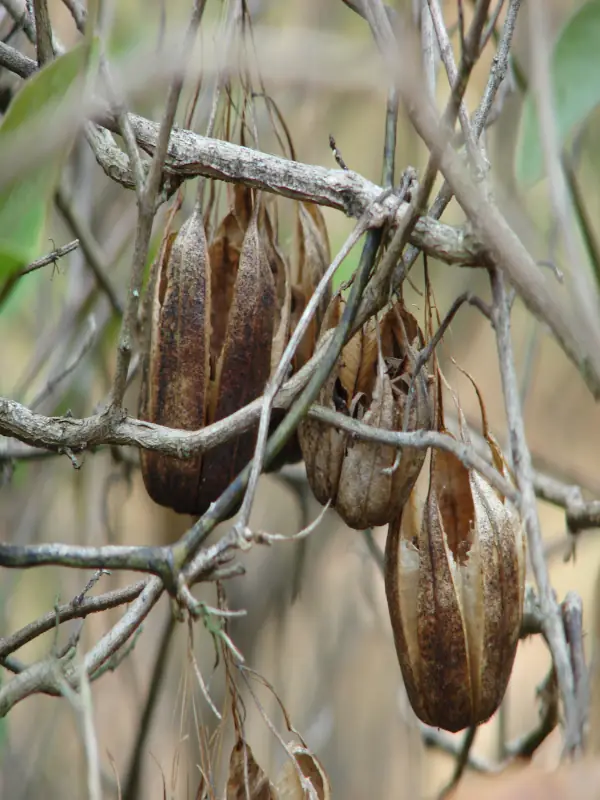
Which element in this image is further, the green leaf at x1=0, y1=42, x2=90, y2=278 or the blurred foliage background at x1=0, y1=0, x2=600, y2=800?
the blurred foliage background at x1=0, y1=0, x2=600, y2=800

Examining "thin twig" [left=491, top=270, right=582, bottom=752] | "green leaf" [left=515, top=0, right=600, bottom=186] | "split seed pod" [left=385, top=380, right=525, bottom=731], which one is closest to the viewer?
"thin twig" [left=491, top=270, right=582, bottom=752]

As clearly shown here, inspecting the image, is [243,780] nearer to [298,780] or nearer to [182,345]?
[298,780]

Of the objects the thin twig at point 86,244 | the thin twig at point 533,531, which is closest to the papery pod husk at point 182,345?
the thin twig at point 533,531

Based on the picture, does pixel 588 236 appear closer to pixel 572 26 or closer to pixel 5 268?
pixel 572 26

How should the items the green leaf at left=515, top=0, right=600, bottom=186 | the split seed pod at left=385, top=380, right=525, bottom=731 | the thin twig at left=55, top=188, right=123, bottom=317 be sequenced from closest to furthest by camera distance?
the split seed pod at left=385, top=380, right=525, bottom=731, the green leaf at left=515, top=0, right=600, bottom=186, the thin twig at left=55, top=188, right=123, bottom=317

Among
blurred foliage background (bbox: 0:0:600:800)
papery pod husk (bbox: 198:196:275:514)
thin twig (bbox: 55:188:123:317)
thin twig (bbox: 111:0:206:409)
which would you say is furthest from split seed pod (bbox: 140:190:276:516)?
blurred foliage background (bbox: 0:0:600:800)

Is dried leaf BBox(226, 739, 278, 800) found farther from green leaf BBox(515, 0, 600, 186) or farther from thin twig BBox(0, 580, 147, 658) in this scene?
green leaf BBox(515, 0, 600, 186)
